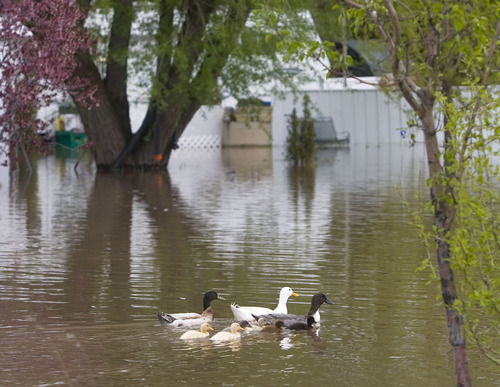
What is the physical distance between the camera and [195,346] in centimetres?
748

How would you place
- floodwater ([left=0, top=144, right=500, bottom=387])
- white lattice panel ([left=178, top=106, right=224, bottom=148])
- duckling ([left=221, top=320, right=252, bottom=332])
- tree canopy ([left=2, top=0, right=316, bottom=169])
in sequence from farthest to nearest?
white lattice panel ([left=178, top=106, right=224, bottom=148])
tree canopy ([left=2, top=0, right=316, bottom=169])
duckling ([left=221, top=320, right=252, bottom=332])
floodwater ([left=0, top=144, right=500, bottom=387])

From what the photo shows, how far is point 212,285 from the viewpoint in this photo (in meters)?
10.2

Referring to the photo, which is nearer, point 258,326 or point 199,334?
point 199,334

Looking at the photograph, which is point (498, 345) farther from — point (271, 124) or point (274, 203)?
point (271, 124)

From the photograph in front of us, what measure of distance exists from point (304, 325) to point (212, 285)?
7.40 feet

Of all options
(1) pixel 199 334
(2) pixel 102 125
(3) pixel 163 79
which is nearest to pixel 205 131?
(2) pixel 102 125

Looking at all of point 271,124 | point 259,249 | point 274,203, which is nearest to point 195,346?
point 259,249

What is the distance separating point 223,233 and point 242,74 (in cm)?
1246

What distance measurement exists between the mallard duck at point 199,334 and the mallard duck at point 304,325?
0.64m

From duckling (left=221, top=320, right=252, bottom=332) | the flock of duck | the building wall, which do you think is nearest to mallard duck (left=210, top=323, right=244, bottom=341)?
the flock of duck

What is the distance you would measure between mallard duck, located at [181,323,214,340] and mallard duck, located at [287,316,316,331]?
643 millimetres

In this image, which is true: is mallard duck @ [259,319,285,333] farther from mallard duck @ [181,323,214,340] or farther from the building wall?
the building wall

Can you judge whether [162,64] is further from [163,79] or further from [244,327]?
[244,327]

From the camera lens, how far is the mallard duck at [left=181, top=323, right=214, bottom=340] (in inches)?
301
